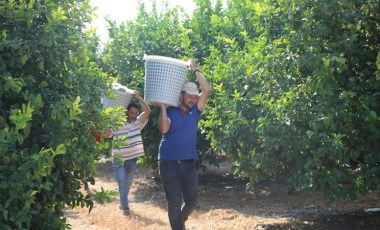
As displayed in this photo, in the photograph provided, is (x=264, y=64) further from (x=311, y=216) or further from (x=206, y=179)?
(x=206, y=179)

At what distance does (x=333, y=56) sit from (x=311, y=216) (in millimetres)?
2888

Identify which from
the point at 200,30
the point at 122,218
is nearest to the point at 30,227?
the point at 122,218

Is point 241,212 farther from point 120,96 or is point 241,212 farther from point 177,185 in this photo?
point 177,185

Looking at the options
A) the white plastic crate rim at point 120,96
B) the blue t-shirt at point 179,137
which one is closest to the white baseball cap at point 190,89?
the blue t-shirt at point 179,137

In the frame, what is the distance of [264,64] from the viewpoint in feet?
19.3

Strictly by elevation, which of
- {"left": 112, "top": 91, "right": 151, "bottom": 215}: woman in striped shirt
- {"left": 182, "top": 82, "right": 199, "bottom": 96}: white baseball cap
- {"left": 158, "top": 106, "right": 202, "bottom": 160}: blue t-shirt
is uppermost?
{"left": 182, "top": 82, "right": 199, "bottom": 96}: white baseball cap

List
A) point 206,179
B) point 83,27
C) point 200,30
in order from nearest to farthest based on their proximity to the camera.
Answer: point 83,27
point 200,30
point 206,179

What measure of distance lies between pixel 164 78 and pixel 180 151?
0.72 meters

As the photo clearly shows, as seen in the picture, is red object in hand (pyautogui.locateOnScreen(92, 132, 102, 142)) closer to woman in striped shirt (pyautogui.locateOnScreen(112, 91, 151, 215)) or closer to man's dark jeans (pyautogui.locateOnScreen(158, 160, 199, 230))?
man's dark jeans (pyautogui.locateOnScreen(158, 160, 199, 230))

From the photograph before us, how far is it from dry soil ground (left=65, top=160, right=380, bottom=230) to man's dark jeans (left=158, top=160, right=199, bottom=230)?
1.10 m

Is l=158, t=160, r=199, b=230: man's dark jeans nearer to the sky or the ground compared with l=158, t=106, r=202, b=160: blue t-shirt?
nearer to the ground

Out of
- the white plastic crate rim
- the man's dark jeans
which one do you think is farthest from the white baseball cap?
the white plastic crate rim

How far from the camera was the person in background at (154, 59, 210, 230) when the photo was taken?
17.3ft

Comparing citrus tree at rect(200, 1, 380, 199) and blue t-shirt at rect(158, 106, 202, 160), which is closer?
citrus tree at rect(200, 1, 380, 199)
